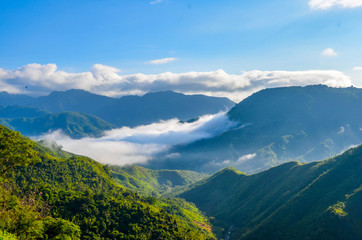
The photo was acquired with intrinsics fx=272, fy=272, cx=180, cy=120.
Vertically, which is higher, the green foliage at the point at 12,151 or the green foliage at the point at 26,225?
the green foliage at the point at 12,151

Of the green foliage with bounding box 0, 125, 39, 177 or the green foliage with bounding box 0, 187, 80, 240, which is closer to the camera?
the green foliage with bounding box 0, 187, 80, 240

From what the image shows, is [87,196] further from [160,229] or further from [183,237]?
[183,237]

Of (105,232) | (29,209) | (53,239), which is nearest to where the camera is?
(53,239)

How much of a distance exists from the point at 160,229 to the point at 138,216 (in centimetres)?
1771

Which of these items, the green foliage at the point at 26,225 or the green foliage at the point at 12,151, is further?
the green foliage at the point at 12,151

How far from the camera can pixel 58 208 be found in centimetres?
16962

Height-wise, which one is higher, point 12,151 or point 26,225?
point 12,151

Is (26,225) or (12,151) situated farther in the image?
(12,151)

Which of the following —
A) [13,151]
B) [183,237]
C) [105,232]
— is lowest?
[183,237]

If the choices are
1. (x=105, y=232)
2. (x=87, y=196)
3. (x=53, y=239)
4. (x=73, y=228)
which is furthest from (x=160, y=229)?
(x=53, y=239)

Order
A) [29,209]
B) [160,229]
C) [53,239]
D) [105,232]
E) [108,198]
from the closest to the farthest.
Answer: [53,239] < [29,209] < [105,232] < [160,229] < [108,198]

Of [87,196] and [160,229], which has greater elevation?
[87,196]

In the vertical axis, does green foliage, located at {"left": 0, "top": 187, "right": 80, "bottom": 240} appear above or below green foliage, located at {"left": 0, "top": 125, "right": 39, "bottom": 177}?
below

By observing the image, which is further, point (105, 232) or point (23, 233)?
point (105, 232)
